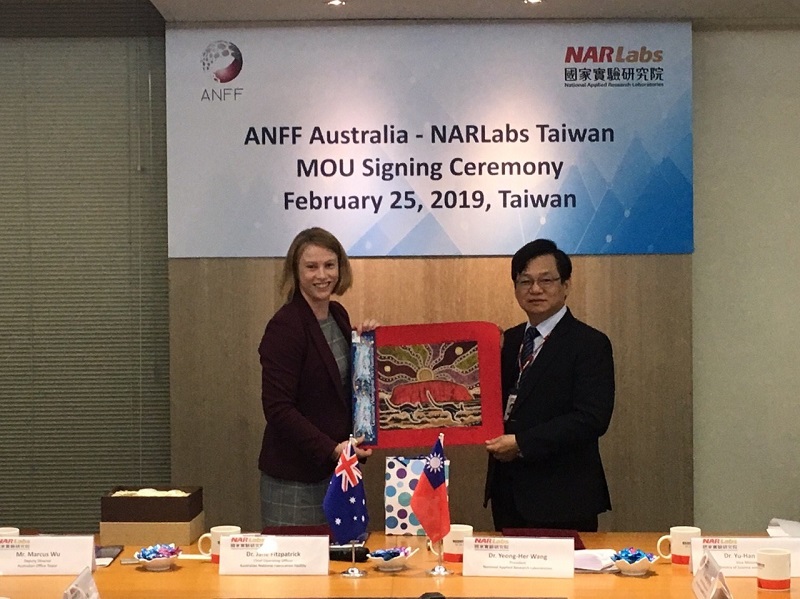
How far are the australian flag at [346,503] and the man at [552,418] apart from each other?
0.87 meters

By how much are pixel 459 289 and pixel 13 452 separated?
7.94 feet

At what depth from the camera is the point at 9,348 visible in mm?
5434

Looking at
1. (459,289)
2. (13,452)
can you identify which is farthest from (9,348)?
(459,289)

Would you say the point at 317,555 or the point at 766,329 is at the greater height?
the point at 766,329

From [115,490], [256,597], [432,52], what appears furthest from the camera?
[432,52]

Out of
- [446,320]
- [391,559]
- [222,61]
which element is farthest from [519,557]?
[222,61]

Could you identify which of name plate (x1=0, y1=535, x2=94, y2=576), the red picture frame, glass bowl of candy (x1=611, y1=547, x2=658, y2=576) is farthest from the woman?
glass bowl of candy (x1=611, y1=547, x2=658, y2=576)

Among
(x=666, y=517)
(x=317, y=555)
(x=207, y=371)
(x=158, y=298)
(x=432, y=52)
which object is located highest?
(x=432, y=52)

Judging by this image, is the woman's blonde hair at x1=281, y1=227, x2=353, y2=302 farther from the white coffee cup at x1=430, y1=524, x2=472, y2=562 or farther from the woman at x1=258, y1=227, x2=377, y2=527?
the white coffee cup at x1=430, y1=524, x2=472, y2=562

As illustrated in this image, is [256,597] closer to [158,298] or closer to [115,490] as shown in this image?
[115,490]

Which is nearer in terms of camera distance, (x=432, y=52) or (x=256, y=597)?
(x=256, y=597)

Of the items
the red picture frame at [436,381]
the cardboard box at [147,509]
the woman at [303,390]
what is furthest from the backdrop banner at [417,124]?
the cardboard box at [147,509]

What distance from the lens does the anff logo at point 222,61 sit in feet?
16.8

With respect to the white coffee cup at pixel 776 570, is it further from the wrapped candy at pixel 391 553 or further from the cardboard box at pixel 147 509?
the cardboard box at pixel 147 509
